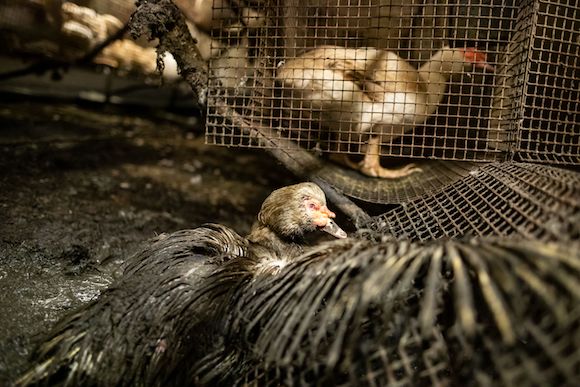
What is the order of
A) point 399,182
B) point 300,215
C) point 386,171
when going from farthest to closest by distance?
point 386,171 → point 399,182 → point 300,215

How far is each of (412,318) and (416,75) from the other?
193cm

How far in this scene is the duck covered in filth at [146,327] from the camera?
5.23 feet

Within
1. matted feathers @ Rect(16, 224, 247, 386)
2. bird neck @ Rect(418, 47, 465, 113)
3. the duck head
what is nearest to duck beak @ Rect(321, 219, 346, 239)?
the duck head

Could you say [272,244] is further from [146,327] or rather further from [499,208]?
[499,208]

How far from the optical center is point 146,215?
3.16 m

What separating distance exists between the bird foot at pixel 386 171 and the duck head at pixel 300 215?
58cm

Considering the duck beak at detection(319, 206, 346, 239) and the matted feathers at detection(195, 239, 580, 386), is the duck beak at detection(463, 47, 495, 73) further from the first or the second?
the matted feathers at detection(195, 239, 580, 386)

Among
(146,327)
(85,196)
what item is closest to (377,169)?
(146,327)

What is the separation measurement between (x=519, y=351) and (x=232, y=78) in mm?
2166

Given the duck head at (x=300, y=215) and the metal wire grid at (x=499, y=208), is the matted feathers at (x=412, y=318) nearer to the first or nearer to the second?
the metal wire grid at (x=499, y=208)

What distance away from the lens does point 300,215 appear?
2510mm

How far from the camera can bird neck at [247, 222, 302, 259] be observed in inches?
95.8

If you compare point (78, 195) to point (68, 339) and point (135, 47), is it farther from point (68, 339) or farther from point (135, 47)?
point (135, 47)

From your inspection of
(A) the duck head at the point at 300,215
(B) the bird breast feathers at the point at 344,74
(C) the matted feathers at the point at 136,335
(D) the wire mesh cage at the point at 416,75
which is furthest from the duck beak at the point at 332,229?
(C) the matted feathers at the point at 136,335
